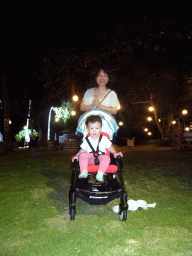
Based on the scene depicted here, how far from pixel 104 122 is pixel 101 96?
605mm

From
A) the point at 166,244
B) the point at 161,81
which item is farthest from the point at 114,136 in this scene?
the point at 161,81

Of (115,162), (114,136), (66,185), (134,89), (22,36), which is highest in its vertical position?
(22,36)

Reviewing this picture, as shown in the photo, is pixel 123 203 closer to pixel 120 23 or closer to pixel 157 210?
pixel 157 210

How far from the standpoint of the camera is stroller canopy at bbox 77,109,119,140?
4.18m

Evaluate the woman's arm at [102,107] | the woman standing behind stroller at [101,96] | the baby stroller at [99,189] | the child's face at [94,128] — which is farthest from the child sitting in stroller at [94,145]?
the woman standing behind stroller at [101,96]

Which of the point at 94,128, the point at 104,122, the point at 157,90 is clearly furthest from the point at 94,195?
the point at 157,90

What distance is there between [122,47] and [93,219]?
507 inches

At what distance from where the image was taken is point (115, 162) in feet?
12.2

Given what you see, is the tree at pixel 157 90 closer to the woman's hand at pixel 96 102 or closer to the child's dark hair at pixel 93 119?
the woman's hand at pixel 96 102

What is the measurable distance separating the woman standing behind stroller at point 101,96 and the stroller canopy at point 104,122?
275 millimetres

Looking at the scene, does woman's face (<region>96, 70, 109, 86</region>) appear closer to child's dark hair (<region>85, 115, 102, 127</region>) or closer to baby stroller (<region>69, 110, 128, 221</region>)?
baby stroller (<region>69, 110, 128, 221</region>)

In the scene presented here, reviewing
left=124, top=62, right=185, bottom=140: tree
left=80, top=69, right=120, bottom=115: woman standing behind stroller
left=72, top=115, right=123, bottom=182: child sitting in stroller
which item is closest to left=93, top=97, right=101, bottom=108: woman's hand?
left=80, top=69, right=120, bottom=115: woman standing behind stroller

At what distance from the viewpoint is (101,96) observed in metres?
4.57

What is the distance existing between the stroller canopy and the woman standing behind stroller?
27 cm
